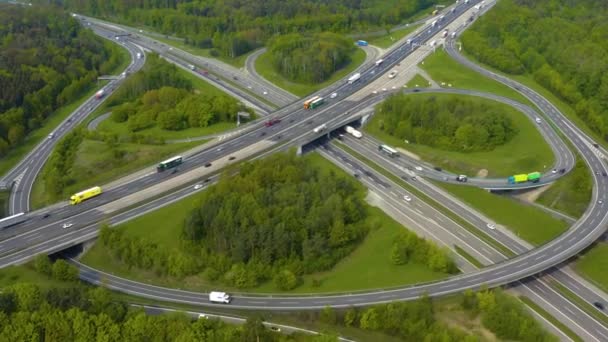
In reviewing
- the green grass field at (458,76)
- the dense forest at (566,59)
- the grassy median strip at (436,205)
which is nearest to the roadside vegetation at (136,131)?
the grassy median strip at (436,205)

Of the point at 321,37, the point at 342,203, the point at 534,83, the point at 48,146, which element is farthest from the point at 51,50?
the point at 534,83

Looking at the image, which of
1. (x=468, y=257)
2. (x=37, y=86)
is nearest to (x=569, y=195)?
(x=468, y=257)

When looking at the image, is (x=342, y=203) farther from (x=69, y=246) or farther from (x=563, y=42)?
(x=563, y=42)

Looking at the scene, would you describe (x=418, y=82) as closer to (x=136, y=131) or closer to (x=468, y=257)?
(x=468, y=257)

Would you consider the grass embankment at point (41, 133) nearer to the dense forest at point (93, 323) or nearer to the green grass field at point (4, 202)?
the green grass field at point (4, 202)

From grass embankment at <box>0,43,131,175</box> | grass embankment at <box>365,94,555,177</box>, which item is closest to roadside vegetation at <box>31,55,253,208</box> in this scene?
grass embankment at <box>0,43,131,175</box>
